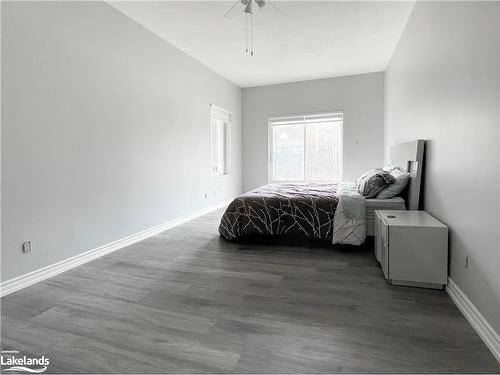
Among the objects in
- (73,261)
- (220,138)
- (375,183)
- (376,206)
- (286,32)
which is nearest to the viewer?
(73,261)

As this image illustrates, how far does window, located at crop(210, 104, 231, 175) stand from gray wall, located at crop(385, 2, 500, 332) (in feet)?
12.7

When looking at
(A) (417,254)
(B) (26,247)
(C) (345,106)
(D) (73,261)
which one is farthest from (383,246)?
(C) (345,106)

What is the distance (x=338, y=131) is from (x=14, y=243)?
5858 millimetres

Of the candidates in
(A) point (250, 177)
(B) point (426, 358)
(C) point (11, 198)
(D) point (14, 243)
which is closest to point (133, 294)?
(D) point (14, 243)

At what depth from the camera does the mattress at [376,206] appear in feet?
9.85

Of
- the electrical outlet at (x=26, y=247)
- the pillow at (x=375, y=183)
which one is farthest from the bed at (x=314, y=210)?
the electrical outlet at (x=26, y=247)

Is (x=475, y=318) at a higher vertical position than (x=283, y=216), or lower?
lower

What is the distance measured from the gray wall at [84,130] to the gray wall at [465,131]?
3.27m

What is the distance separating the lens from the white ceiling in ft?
11.0

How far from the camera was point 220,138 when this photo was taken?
637 cm

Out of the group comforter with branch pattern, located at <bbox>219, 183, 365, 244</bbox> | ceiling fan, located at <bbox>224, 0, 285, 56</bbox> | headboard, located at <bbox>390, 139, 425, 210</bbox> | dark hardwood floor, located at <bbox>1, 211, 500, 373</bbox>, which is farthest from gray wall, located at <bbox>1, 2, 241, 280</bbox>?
headboard, located at <bbox>390, 139, 425, 210</bbox>

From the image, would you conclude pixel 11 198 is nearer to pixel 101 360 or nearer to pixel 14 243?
pixel 14 243

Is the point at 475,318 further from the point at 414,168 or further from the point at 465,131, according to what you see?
the point at 414,168

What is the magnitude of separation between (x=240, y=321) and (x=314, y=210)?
5.72 feet
